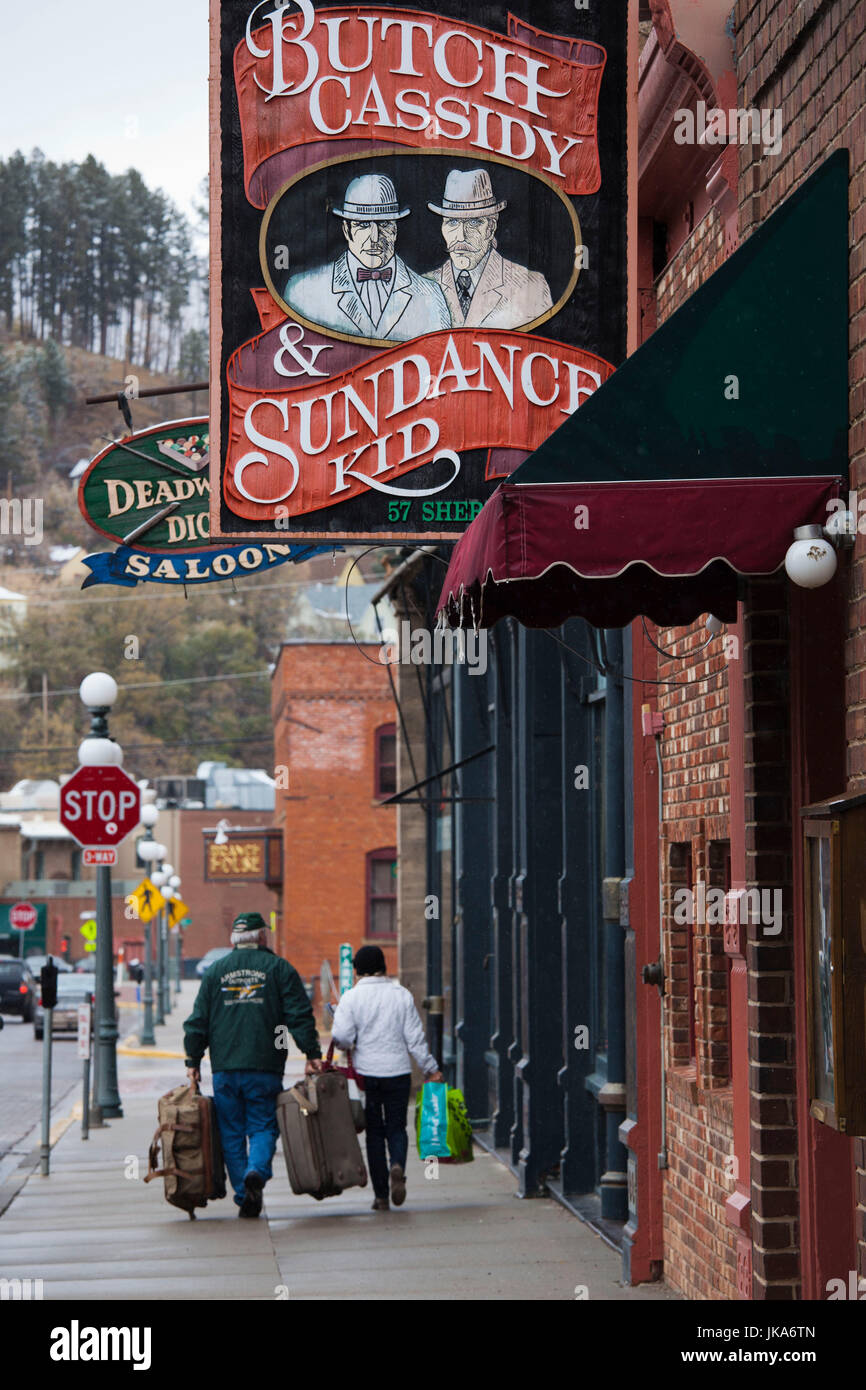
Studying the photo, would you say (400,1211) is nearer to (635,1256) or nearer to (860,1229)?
(635,1256)

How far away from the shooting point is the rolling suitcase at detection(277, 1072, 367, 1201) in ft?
37.1

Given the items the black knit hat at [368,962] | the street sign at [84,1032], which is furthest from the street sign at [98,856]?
the black knit hat at [368,962]

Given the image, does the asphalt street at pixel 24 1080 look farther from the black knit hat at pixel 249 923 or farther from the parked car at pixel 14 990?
the black knit hat at pixel 249 923

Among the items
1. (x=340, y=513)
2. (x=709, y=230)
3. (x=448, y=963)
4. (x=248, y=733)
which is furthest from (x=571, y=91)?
(x=248, y=733)

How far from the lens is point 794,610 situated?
603 centimetres

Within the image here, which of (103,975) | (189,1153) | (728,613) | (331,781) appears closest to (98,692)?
(103,975)

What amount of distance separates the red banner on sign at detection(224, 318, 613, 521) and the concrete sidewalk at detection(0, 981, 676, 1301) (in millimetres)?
3791

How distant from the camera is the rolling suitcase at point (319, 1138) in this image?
37.1 feet

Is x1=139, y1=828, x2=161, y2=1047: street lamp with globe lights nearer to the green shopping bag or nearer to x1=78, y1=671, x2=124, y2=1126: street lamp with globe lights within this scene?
x1=78, y1=671, x2=124, y2=1126: street lamp with globe lights

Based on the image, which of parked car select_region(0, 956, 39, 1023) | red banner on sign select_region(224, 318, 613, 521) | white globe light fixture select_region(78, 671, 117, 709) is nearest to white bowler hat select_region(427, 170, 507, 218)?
red banner on sign select_region(224, 318, 613, 521)

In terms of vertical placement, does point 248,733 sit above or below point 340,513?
above

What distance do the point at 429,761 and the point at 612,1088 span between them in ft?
31.2

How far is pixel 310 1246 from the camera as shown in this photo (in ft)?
34.6

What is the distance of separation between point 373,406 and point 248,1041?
4.66 meters
